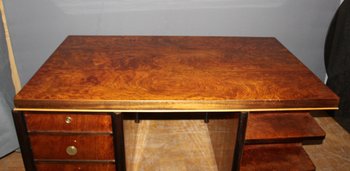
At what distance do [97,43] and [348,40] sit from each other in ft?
5.09

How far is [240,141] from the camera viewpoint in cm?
122

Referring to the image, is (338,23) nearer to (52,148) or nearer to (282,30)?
(282,30)

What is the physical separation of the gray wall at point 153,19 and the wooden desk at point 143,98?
0.51m

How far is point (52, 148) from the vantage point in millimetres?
1228

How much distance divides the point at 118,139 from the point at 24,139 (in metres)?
0.36

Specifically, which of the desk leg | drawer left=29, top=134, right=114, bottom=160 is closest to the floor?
drawer left=29, top=134, right=114, bottom=160

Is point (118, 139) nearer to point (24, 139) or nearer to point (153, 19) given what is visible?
point (24, 139)

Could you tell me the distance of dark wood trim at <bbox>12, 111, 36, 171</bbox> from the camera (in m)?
1.15

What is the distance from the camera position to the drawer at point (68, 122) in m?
1.17

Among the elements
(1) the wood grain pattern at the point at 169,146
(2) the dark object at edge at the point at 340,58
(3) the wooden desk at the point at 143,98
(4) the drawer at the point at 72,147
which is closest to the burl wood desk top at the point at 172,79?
(3) the wooden desk at the point at 143,98

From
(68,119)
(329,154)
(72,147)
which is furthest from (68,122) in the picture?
(329,154)

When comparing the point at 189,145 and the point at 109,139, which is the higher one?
the point at 109,139

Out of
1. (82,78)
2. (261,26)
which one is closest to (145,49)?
(82,78)

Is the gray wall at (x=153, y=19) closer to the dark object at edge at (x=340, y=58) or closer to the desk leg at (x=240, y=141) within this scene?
the dark object at edge at (x=340, y=58)
